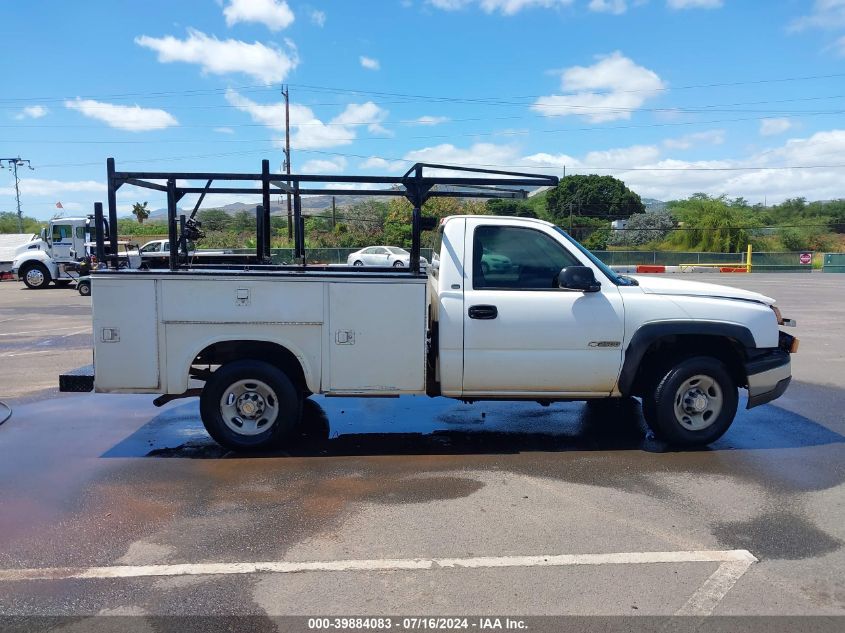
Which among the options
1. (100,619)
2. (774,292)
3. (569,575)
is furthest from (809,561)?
(774,292)

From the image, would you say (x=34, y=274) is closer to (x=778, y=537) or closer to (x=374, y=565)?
(x=374, y=565)

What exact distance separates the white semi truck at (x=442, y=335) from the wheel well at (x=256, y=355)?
0.01 m

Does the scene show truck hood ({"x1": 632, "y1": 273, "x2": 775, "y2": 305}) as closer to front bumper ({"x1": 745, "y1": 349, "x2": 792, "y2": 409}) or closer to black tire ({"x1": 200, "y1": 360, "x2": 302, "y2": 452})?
front bumper ({"x1": 745, "y1": 349, "x2": 792, "y2": 409})

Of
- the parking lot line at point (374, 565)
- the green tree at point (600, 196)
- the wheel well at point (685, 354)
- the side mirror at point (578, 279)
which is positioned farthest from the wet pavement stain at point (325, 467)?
the green tree at point (600, 196)

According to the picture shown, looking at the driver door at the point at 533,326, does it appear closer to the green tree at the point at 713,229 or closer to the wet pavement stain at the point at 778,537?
the wet pavement stain at the point at 778,537

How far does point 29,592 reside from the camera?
3.46 metres

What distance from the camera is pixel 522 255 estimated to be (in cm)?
578

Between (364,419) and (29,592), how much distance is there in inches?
147

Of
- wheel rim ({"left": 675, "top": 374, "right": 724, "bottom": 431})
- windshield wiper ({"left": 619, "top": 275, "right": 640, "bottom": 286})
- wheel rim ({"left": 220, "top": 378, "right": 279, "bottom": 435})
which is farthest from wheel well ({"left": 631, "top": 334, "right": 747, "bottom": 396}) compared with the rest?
wheel rim ({"left": 220, "top": 378, "right": 279, "bottom": 435})

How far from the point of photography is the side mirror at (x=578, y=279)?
5.46 meters

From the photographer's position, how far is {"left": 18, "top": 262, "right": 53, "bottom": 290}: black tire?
2747 centimetres

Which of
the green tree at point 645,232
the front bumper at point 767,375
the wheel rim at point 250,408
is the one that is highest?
the green tree at point 645,232

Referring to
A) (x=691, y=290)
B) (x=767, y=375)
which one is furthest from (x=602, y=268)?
(x=767, y=375)

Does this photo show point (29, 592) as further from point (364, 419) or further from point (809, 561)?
point (809, 561)
